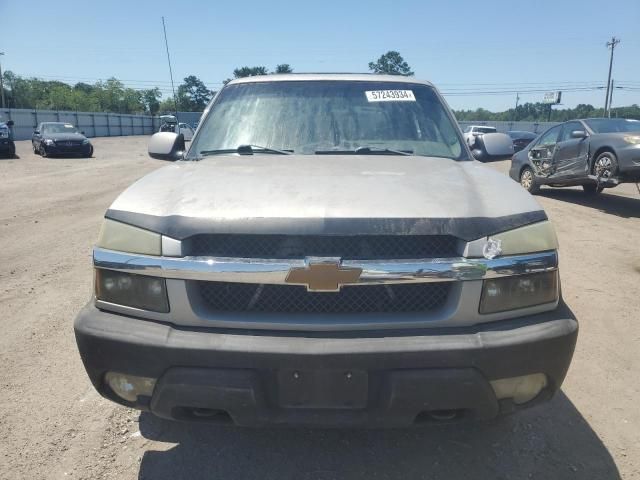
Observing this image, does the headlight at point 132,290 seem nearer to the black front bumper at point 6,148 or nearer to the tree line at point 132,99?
the black front bumper at point 6,148

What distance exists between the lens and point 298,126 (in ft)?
10.7

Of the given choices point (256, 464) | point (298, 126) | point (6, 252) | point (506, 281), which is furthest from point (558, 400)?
point (6, 252)

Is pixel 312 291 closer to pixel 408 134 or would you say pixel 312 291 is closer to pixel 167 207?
pixel 167 207

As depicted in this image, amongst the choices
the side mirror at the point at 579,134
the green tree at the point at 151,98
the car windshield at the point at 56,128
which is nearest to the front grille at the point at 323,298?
the side mirror at the point at 579,134

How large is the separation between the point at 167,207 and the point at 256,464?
128 cm

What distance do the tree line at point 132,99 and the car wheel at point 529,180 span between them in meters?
65.8

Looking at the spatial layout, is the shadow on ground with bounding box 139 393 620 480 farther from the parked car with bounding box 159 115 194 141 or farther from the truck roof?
the truck roof

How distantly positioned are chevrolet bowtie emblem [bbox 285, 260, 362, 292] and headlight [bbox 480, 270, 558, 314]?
54 cm

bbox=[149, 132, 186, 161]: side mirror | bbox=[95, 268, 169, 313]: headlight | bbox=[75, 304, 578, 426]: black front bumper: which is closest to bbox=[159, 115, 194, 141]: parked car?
bbox=[149, 132, 186, 161]: side mirror

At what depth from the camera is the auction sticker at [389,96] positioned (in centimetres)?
343

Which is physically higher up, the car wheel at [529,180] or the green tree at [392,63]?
the green tree at [392,63]

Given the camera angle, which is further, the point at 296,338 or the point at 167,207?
the point at 167,207

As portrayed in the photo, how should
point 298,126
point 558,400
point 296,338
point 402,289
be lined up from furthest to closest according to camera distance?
point 298,126 < point 558,400 < point 402,289 < point 296,338

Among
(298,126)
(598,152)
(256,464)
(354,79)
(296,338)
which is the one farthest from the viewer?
(598,152)
